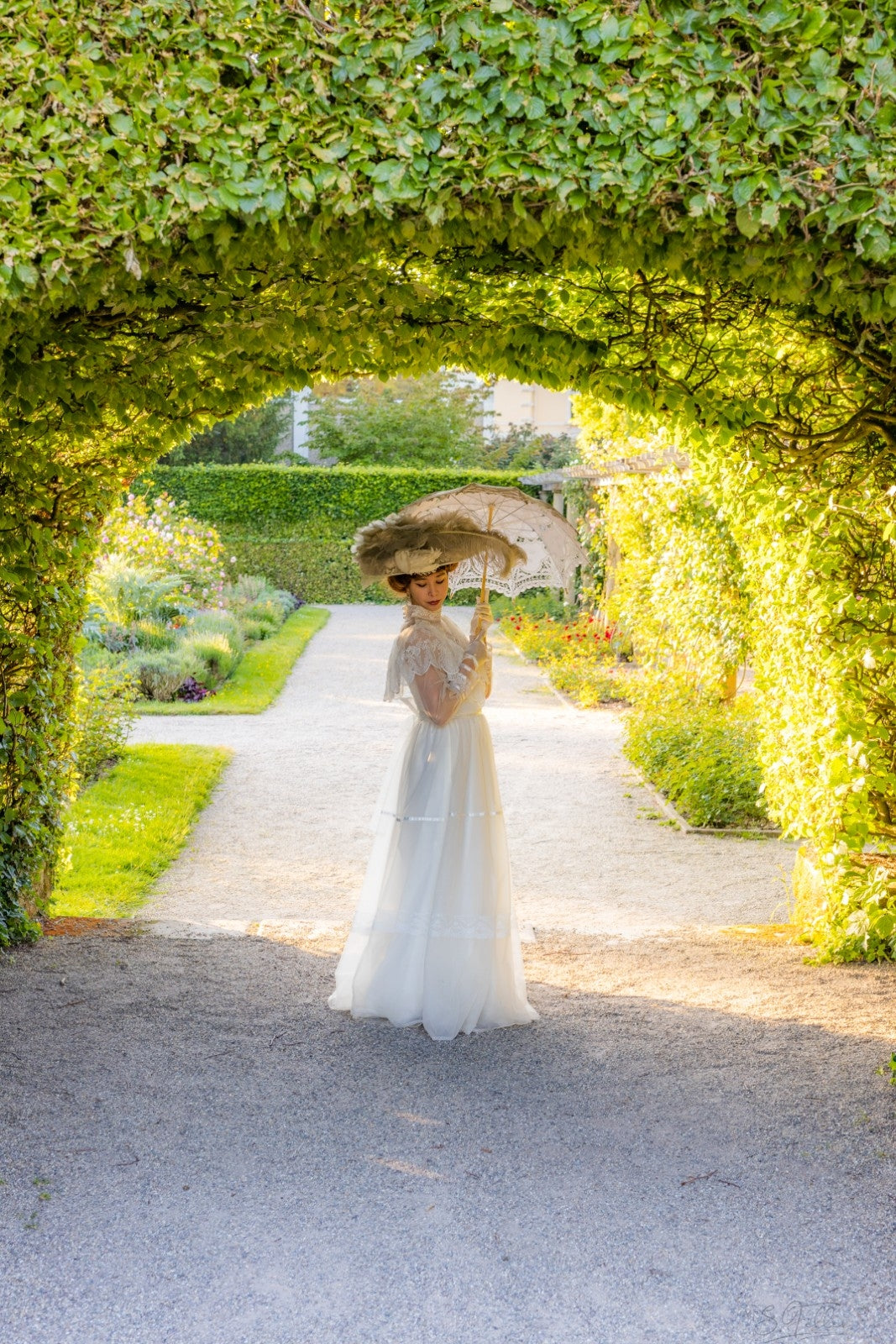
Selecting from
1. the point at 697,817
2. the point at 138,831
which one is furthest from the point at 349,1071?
the point at 697,817

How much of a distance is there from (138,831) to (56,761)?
244 centimetres

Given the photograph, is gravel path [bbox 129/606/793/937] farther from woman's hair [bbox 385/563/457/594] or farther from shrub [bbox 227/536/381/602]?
shrub [bbox 227/536/381/602]

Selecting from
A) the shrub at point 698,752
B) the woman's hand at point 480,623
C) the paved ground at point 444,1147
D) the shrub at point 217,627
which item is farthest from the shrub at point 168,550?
the woman's hand at point 480,623

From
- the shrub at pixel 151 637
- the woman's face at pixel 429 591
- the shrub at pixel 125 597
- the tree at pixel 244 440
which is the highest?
the tree at pixel 244 440

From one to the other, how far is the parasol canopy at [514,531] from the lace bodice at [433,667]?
0.33 metres

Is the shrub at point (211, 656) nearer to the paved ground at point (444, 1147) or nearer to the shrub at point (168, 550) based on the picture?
the shrub at point (168, 550)

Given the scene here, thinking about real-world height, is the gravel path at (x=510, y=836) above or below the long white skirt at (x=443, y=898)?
below

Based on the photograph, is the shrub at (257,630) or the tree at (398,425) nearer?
the shrub at (257,630)

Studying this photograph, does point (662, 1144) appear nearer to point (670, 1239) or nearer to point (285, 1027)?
point (670, 1239)

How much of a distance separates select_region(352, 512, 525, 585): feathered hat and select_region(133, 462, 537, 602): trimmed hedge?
21222mm

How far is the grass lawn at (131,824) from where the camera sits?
690 cm

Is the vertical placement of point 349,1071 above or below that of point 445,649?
below

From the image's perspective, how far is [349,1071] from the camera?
4.36 metres

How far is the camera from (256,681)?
14586 millimetres
